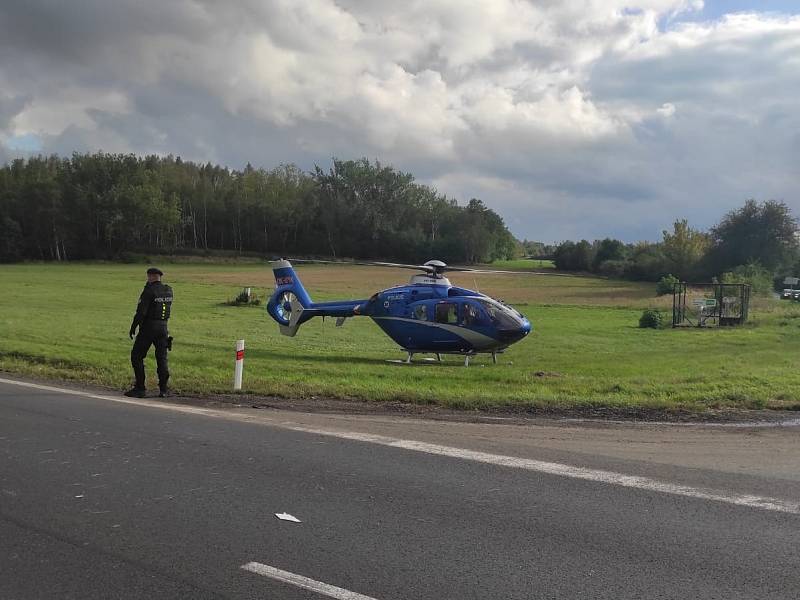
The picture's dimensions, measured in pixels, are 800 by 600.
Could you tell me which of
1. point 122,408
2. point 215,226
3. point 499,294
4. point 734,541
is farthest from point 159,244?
point 734,541

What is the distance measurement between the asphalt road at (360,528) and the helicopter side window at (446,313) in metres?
10.9

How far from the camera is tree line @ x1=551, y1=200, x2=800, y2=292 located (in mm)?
75688

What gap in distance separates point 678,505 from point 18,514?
5.48 meters

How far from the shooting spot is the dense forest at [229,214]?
104375 mm

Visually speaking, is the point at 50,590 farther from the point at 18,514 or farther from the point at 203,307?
the point at 203,307

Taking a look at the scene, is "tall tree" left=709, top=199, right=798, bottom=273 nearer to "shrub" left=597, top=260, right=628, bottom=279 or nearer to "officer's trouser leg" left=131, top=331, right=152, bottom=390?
"shrub" left=597, top=260, right=628, bottom=279

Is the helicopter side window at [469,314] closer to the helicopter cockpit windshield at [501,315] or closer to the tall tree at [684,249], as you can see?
the helicopter cockpit windshield at [501,315]

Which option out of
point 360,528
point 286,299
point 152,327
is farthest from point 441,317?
point 360,528

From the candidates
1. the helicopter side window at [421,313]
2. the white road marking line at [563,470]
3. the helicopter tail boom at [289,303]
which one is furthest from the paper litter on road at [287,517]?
the helicopter tail boom at [289,303]

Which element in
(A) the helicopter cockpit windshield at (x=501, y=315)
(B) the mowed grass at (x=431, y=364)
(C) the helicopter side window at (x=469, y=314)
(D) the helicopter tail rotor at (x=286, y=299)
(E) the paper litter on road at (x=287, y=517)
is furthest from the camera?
(D) the helicopter tail rotor at (x=286, y=299)

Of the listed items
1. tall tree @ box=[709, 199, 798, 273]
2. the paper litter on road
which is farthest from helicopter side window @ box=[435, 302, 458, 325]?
tall tree @ box=[709, 199, 798, 273]

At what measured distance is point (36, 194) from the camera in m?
105

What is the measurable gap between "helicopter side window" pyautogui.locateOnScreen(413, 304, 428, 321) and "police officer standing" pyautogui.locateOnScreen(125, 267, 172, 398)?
8360 mm

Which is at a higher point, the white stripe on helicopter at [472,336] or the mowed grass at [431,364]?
the white stripe on helicopter at [472,336]
